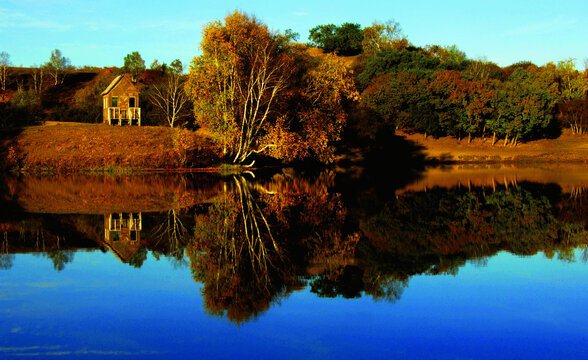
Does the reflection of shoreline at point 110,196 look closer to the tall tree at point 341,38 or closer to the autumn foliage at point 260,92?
the autumn foliage at point 260,92

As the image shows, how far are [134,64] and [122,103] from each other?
41365 millimetres

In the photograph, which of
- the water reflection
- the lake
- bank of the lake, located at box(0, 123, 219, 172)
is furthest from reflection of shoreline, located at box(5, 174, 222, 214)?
bank of the lake, located at box(0, 123, 219, 172)

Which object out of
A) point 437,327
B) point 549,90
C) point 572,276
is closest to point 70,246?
point 437,327

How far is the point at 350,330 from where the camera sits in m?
6.77

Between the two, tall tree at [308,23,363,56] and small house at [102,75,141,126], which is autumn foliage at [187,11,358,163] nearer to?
small house at [102,75,141,126]

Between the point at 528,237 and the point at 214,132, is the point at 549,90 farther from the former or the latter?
the point at 528,237

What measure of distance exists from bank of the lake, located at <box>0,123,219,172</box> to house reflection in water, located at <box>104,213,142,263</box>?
2485cm

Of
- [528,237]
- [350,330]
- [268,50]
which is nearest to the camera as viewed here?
[350,330]

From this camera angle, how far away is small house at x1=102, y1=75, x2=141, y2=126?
189 ft

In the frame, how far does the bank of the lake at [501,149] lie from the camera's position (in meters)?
59.6

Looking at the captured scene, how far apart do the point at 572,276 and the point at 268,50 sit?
33.8 meters

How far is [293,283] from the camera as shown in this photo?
884 cm

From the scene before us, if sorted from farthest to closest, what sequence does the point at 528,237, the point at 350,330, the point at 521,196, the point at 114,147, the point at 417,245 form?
the point at 114,147, the point at 521,196, the point at 528,237, the point at 417,245, the point at 350,330

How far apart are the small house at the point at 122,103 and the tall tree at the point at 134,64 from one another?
3706cm
